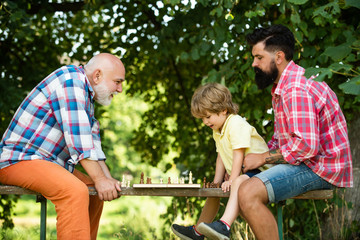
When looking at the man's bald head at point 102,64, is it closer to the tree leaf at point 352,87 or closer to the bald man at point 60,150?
the bald man at point 60,150

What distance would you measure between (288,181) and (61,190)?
1.38m

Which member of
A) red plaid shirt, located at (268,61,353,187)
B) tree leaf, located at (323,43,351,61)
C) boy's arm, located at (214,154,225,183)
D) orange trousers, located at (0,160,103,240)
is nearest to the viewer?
tree leaf, located at (323,43,351,61)

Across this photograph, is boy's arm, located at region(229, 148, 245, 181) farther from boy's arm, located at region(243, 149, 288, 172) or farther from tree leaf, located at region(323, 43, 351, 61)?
tree leaf, located at region(323, 43, 351, 61)

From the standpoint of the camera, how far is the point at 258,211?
300cm

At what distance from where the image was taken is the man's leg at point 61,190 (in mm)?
2887

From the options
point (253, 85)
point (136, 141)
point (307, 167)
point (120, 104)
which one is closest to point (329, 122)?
point (307, 167)

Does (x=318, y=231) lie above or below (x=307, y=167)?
below

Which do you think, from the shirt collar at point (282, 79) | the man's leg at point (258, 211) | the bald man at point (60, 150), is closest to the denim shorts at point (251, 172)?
the man's leg at point (258, 211)

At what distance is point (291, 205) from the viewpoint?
16.5ft

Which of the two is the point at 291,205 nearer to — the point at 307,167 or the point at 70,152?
the point at 307,167

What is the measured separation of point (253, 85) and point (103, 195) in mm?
2080

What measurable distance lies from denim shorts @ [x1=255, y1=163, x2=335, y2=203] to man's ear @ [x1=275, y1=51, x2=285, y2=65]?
0.79 m

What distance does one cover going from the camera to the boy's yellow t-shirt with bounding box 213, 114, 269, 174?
11.3 ft

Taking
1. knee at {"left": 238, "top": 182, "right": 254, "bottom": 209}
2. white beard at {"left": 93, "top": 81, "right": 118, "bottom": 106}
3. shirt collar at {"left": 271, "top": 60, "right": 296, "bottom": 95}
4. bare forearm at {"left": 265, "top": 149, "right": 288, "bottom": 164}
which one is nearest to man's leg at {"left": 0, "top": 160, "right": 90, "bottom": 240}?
white beard at {"left": 93, "top": 81, "right": 118, "bottom": 106}
